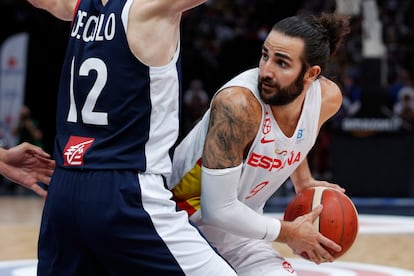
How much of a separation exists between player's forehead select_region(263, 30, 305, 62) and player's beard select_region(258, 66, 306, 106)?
0.08 m

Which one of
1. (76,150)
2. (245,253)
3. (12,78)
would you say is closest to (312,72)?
(245,253)

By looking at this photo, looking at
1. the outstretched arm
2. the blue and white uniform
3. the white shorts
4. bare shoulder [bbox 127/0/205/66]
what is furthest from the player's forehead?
the outstretched arm

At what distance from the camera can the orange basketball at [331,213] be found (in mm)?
3457

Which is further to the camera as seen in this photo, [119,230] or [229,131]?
[229,131]

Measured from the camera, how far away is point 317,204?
356 centimetres

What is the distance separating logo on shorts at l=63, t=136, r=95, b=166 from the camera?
2.85 meters

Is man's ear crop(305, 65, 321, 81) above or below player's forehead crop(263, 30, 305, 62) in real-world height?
below

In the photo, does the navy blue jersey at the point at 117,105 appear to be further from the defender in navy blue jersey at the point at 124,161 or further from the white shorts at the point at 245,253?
the white shorts at the point at 245,253

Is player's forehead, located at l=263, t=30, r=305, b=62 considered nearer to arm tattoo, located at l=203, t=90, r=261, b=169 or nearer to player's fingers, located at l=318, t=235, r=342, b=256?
arm tattoo, located at l=203, t=90, r=261, b=169

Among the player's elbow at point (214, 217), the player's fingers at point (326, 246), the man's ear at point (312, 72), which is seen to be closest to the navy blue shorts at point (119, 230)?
the player's elbow at point (214, 217)

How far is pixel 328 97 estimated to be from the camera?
3832mm

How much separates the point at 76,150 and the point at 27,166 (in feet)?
1.83

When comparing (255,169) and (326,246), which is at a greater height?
(255,169)

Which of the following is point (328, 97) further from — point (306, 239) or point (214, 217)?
point (214, 217)
